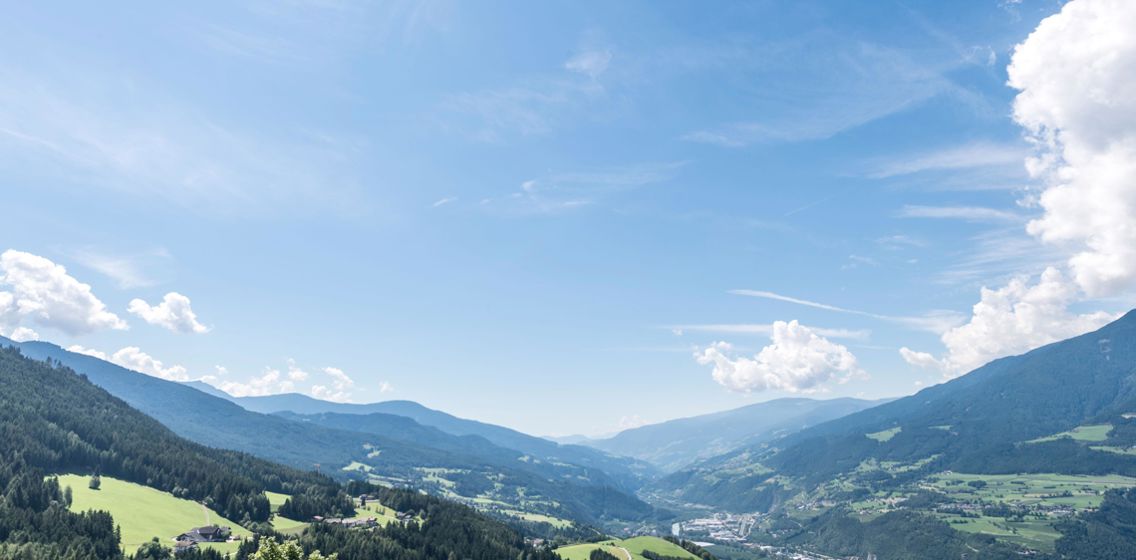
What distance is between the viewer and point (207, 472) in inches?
7259

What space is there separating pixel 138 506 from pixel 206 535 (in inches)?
1010

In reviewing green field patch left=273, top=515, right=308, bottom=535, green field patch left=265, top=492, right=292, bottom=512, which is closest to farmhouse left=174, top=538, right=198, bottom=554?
green field patch left=273, top=515, right=308, bottom=535

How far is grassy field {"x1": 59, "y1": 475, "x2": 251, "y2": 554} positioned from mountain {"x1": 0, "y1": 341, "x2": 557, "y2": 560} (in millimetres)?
2613

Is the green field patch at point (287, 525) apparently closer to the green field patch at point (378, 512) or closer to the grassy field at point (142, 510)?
the grassy field at point (142, 510)

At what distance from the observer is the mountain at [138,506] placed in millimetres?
115938

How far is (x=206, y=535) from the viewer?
451ft

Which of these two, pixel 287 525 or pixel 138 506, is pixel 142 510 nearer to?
pixel 138 506

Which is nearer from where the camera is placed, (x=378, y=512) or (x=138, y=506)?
(x=138, y=506)

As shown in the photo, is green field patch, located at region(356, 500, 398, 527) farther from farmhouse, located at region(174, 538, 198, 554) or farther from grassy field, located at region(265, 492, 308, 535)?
farmhouse, located at region(174, 538, 198, 554)

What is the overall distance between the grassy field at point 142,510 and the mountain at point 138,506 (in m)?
2.61

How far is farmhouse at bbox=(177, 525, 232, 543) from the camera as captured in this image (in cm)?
13300

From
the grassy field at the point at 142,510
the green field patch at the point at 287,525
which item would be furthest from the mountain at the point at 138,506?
the green field patch at the point at 287,525

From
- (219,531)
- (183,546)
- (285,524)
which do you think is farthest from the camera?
(285,524)

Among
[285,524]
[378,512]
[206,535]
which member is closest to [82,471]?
[285,524]
